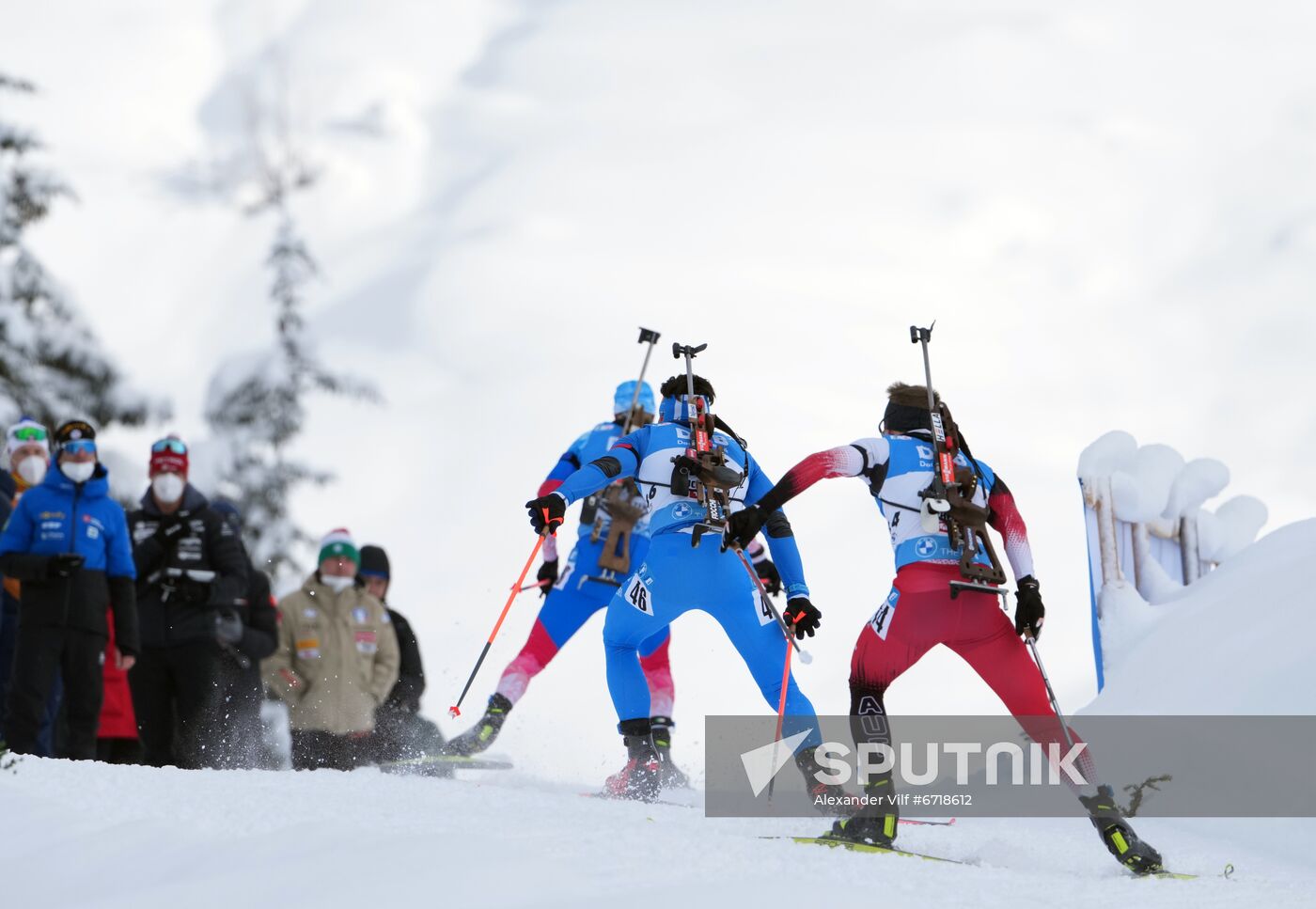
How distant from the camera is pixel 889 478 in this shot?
20.1 ft

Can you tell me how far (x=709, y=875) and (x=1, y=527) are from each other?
19.6ft

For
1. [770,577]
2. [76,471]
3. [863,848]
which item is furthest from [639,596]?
[76,471]

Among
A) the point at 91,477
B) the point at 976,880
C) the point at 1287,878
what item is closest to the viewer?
the point at 976,880

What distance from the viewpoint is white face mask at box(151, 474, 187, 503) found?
350 inches

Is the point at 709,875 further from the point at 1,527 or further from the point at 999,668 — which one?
the point at 1,527

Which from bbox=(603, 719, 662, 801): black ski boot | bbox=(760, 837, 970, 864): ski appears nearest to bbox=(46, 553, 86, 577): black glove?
bbox=(603, 719, 662, 801): black ski boot

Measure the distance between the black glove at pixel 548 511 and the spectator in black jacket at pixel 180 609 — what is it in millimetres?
2630

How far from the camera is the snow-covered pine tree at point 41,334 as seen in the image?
18500 mm

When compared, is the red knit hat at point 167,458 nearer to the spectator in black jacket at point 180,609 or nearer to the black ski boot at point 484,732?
the spectator in black jacket at point 180,609

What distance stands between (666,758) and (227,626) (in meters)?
2.81

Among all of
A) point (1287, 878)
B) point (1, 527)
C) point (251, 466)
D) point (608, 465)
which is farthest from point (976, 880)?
point (251, 466)

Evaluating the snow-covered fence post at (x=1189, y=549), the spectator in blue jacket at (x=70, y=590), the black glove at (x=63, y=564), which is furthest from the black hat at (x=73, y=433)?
the snow-covered fence post at (x=1189, y=549)

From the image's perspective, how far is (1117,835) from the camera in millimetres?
5773

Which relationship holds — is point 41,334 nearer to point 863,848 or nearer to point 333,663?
point 333,663
